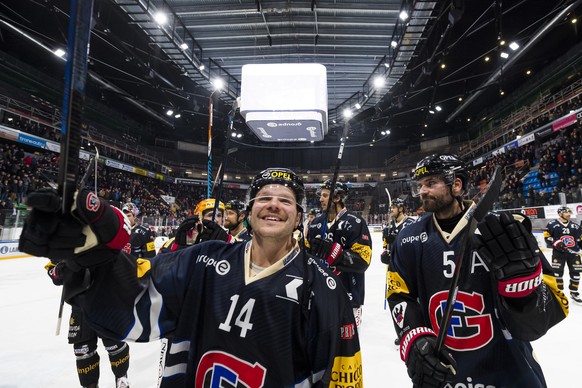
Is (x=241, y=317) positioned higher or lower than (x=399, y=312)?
higher

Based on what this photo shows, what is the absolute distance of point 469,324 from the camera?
5.28 feet

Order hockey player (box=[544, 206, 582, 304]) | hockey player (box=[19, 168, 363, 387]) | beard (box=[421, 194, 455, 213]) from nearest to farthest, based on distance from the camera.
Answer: hockey player (box=[19, 168, 363, 387])
beard (box=[421, 194, 455, 213])
hockey player (box=[544, 206, 582, 304])

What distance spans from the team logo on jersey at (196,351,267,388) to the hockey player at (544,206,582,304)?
24.5ft

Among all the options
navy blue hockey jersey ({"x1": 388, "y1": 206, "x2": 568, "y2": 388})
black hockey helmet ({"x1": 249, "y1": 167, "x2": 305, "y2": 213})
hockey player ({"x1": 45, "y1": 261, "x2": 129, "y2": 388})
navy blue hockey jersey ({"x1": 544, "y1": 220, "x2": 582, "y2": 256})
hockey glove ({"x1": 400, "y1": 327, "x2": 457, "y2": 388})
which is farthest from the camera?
navy blue hockey jersey ({"x1": 544, "y1": 220, "x2": 582, "y2": 256})

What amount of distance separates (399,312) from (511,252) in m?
0.72

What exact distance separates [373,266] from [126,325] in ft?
32.6

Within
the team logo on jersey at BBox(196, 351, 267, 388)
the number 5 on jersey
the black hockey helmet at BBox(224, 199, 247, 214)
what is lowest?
the team logo on jersey at BBox(196, 351, 267, 388)

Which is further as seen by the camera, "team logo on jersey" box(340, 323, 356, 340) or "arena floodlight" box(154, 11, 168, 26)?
"arena floodlight" box(154, 11, 168, 26)

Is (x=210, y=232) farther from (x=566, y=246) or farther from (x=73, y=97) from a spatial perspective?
(x=566, y=246)

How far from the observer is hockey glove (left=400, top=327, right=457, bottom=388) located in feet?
4.20

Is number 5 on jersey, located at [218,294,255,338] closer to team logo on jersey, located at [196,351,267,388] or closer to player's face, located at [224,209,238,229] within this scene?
team logo on jersey, located at [196,351,267,388]

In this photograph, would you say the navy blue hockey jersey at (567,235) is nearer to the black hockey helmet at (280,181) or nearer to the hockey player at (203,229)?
the hockey player at (203,229)

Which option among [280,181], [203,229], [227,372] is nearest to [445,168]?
[280,181]

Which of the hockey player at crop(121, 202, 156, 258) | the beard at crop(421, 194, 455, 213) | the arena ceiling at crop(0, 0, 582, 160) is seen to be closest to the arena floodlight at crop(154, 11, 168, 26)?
the arena ceiling at crop(0, 0, 582, 160)
